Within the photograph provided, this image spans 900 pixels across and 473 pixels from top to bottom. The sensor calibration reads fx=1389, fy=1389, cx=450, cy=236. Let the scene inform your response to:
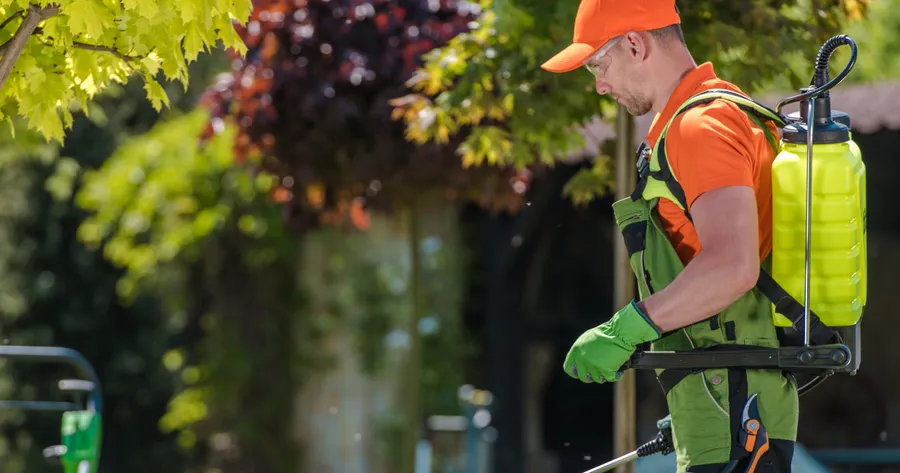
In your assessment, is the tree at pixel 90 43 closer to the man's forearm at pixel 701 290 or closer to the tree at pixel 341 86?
the man's forearm at pixel 701 290

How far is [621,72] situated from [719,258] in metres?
0.49

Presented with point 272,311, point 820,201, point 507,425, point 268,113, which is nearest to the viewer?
point 820,201

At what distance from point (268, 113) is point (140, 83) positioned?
583cm

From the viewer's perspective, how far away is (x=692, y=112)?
2.57 meters

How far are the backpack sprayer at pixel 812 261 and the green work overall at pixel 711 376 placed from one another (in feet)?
0.07

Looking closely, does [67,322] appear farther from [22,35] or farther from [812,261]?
[812,261]

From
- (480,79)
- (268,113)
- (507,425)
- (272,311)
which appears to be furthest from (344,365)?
(480,79)

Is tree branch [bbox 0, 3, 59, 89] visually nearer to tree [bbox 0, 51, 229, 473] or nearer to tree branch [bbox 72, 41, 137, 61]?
tree branch [bbox 72, 41, 137, 61]

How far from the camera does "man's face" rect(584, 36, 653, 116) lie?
9.02ft

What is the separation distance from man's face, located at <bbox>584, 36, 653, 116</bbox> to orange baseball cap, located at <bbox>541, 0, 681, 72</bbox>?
2 centimetres

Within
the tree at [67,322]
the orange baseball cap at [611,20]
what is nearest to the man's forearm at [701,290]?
the orange baseball cap at [611,20]

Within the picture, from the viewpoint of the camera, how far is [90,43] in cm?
362

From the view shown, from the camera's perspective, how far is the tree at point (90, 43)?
3311 millimetres

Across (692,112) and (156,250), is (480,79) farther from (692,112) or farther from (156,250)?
(156,250)
